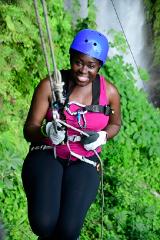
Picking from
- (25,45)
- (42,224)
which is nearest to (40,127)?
(42,224)

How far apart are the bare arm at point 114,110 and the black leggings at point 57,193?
412 mm

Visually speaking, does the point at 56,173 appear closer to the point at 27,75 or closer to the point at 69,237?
the point at 69,237

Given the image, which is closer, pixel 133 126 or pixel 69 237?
pixel 69 237

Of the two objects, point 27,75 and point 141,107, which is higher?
point 27,75

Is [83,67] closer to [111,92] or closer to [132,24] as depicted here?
[111,92]

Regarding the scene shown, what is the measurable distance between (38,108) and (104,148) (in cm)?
633

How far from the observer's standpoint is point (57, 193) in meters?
4.10

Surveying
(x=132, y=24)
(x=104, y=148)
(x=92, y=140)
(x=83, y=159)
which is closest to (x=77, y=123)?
(x=92, y=140)

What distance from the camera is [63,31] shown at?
1060 centimetres

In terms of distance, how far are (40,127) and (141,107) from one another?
7109 millimetres

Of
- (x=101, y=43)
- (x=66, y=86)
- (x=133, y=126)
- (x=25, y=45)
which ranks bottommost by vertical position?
(x=133, y=126)

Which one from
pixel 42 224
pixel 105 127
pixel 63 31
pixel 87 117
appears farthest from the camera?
pixel 63 31

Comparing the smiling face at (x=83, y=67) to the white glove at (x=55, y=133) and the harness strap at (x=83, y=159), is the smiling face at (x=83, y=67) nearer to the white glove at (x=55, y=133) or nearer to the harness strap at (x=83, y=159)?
the white glove at (x=55, y=133)

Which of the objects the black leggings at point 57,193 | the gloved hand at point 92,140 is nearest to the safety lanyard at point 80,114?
the gloved hand at point 92,140
